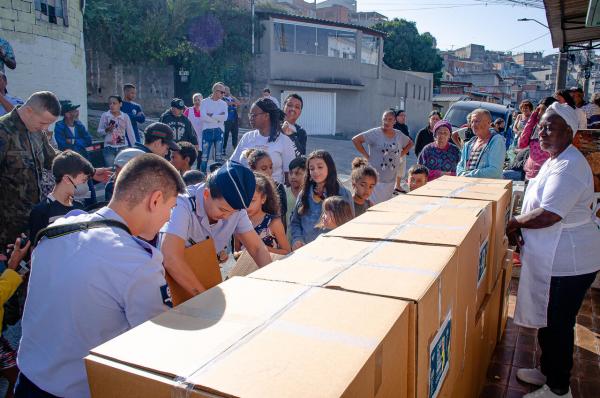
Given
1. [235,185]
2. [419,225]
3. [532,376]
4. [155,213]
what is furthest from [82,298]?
[532,376]

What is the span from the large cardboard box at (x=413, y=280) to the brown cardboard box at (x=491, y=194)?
1.00 m

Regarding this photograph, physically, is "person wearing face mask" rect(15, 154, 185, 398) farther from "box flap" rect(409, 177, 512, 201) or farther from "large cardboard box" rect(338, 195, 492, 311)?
"box flap" rect(409, 177, 512, 201)

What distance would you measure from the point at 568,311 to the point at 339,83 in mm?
23189

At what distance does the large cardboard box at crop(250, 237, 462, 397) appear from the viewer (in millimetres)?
1457

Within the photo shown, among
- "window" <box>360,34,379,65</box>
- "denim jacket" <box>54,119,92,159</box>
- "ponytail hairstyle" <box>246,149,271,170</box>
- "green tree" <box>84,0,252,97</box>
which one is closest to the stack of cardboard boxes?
"ponytail hairstyle" <box>246,149,271,170</box>

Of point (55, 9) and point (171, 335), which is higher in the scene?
point (55, 9)

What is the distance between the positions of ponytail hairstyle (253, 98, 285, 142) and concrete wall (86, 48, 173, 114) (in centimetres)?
1682

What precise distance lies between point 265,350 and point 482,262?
186cm

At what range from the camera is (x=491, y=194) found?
10.0ft

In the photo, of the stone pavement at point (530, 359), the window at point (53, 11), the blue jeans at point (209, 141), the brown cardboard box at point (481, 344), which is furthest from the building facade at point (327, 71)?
the brown cardboard box at point (481, 344)

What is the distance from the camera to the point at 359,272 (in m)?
1.64

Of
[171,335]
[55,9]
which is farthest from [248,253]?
[55,9]

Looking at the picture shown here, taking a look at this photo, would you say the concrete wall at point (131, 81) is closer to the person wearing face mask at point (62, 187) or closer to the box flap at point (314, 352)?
the person wearing face mask at point (62, 187)

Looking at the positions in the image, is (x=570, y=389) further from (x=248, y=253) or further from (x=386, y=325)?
(x=386, y=325)
